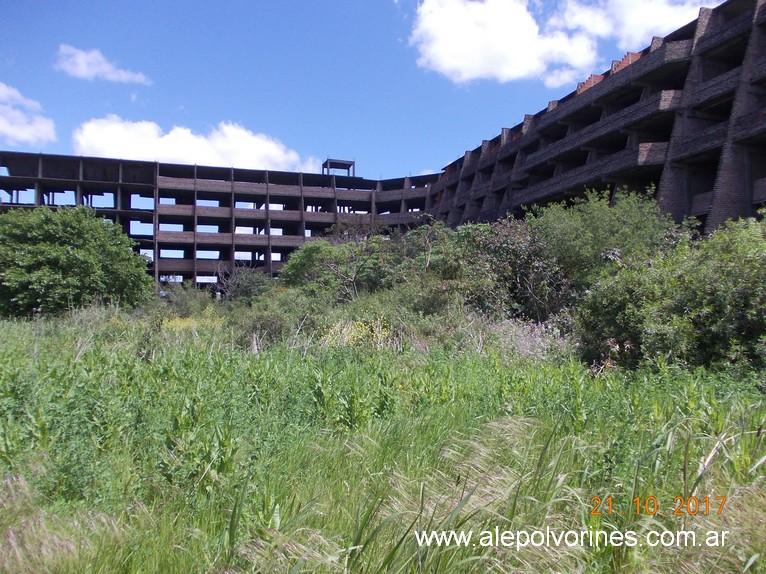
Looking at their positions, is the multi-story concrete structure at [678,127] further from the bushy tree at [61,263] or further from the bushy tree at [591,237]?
the bushy tree at [61,263]

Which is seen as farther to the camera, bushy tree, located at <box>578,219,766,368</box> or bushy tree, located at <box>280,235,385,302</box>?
bushy tree, located at <box>280,235,385,302</box>

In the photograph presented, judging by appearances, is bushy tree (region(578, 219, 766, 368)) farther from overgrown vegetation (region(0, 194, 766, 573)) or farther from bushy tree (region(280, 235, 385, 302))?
bushy tree (region(280, 235, 385, 302))

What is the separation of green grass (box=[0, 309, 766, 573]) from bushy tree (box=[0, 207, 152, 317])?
55.2 feet

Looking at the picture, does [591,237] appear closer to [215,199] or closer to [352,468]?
[352,468]

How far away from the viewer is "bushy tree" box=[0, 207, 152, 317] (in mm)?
21859

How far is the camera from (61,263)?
22.4 meters

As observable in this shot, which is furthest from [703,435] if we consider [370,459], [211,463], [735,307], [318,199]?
[318,199]

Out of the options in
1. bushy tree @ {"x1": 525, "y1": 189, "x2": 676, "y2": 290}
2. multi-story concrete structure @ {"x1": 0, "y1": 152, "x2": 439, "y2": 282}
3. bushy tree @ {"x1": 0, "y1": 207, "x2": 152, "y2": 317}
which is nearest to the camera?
bushy tree @ {"x1": 525, "y1": 189, "x2": 676, "y2": 290}

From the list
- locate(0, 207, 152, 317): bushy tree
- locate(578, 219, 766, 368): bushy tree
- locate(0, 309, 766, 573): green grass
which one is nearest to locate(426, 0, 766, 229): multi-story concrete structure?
locate(578, 219, 766, 368): bushy tree

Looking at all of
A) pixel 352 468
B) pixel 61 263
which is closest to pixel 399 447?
pixel 352 468

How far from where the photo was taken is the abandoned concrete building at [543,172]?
2622cm
